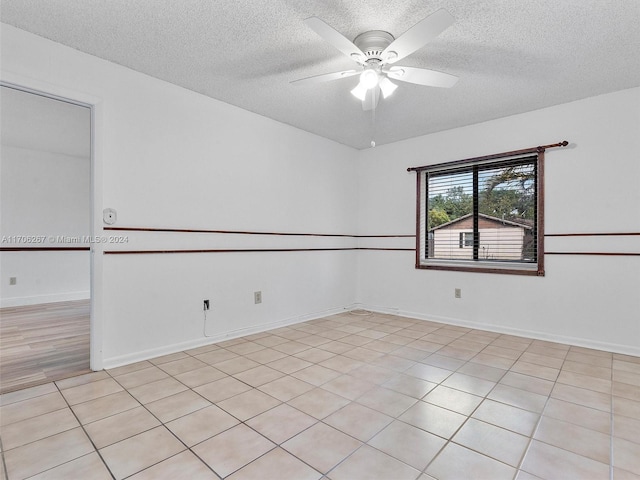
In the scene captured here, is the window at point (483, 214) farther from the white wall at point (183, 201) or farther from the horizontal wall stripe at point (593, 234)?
the white wall at point (183, 201)

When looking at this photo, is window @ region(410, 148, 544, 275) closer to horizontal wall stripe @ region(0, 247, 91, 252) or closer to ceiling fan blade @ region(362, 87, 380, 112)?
ceiling fan blade @ region(362, 87, 380, 112)

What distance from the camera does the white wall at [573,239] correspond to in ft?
10.1

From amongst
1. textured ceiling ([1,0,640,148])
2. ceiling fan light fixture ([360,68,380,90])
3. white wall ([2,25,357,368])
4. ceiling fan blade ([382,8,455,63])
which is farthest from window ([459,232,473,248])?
ceiling fan blade ([382,8,455,63])

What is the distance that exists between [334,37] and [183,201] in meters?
1.95

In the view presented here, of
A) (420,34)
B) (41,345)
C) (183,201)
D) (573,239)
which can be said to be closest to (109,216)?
(183,201)

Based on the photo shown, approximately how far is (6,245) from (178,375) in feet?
15.6

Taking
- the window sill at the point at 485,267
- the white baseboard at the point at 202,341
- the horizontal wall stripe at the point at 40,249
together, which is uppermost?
the horizontal wall stripe at the point at 40,249

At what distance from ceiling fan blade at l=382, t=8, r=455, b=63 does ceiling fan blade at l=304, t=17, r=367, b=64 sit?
172mm

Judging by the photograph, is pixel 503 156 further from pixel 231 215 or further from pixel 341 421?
pixel 341 421

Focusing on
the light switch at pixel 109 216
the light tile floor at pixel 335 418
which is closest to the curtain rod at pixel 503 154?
the light tile floor at pixel 335 418

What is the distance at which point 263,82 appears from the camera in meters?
3.00

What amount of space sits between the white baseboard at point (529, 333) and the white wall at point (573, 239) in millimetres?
10

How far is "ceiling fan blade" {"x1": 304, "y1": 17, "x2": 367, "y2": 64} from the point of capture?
180cm

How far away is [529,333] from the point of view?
11.6 ft
